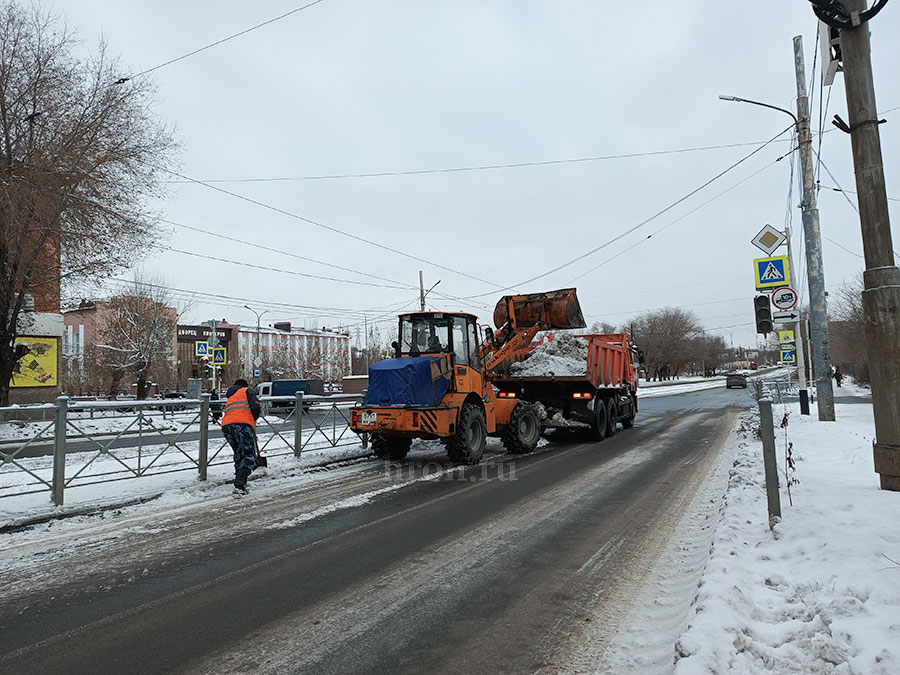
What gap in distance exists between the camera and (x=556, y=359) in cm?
1448

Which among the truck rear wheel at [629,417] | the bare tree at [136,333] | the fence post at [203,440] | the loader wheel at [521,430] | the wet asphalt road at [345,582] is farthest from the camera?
the bare tree at [136,333]

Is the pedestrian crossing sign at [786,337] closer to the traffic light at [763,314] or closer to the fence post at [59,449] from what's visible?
the traffic light at [763,314]

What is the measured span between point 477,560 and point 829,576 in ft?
9.03

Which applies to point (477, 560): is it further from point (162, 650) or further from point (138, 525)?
point (138, 525)

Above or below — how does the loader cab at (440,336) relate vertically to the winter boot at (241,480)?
above

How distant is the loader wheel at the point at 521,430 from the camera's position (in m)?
12.3

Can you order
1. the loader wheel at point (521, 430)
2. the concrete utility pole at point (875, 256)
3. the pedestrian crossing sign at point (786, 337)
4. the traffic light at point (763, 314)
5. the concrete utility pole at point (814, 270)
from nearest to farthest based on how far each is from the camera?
1. the concrete utility pole at point (875, 256)
2. the traffic light at point (763, 314)
3. the loader wheel at point (521, 430)
4. the concrete utility pole at point (814, 270)
5. the pedestrian crossing sign at point (786, 337)

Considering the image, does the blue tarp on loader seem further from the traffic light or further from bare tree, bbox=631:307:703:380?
bare tree, bbox=631:307:703:380

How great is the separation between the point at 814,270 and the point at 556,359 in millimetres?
6926

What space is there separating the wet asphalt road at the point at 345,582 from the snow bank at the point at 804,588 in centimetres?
77

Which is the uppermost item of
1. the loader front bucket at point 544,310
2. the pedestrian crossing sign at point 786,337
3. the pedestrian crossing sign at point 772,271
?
the pedestrian crossing sign at point 772,271

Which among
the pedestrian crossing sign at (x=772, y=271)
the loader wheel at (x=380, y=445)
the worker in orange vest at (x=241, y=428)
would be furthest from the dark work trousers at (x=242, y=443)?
the pedestrian crossing sign at (x=772, y=271)

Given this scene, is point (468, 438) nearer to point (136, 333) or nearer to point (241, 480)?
point (241, 480)

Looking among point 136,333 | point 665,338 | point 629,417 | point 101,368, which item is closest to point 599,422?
point 629,417
